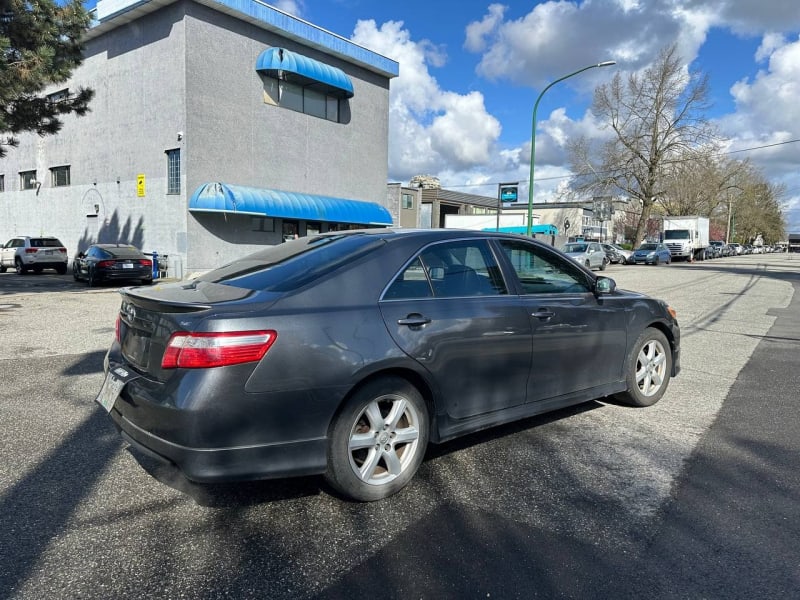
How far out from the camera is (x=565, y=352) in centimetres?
416

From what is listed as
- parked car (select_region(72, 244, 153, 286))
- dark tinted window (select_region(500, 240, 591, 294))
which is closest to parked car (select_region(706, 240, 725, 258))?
parked car (select_region(72, 244, 153, 286))

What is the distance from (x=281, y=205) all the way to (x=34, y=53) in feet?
34.5

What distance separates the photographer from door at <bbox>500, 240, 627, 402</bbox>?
401cm

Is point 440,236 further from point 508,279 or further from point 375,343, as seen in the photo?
point 375,343

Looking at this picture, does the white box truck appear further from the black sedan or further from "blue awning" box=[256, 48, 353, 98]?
the black sedan

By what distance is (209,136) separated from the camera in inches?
834

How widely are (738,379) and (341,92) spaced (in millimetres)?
23135

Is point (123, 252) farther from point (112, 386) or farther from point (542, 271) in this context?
point (542, 271)

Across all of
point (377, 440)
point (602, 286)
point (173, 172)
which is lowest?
point (377, 440)

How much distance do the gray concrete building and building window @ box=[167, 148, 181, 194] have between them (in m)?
0.05

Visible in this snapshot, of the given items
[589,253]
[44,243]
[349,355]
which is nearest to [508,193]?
[589,253]

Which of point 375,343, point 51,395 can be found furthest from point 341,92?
point 375,343

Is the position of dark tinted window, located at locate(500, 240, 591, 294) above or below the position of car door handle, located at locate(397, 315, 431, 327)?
above

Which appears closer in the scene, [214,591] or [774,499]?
[214,591]
